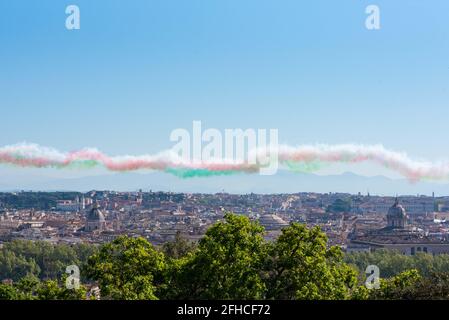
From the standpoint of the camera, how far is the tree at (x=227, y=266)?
22453mm

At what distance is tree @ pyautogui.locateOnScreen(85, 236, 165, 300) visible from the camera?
23.6 meters

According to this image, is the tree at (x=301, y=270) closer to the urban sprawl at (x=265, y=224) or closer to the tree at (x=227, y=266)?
the tree at (x=227, y=266)

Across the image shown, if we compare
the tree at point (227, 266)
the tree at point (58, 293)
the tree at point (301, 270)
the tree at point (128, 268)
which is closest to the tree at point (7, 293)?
the tree at point (58, 293)

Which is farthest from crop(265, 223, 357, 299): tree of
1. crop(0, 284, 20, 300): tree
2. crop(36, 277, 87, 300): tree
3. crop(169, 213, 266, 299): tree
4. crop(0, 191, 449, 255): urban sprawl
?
crop(0, 191, 449, 255): urban sprawl

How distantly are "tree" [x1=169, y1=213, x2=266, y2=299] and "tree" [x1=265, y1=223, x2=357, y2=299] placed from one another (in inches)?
16.9

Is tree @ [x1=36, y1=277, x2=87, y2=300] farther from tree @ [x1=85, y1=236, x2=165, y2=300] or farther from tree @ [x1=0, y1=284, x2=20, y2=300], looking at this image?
tree @ [x1=85, y1=236, x2=165, y2=300]

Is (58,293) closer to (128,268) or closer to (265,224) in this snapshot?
(128,268)

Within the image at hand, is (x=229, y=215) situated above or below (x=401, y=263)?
above

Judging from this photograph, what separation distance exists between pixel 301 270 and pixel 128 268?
527cm

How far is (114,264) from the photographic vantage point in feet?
82.1

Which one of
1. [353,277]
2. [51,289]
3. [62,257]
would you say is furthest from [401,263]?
[51,289]

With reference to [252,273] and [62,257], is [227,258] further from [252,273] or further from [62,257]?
[62,257]
